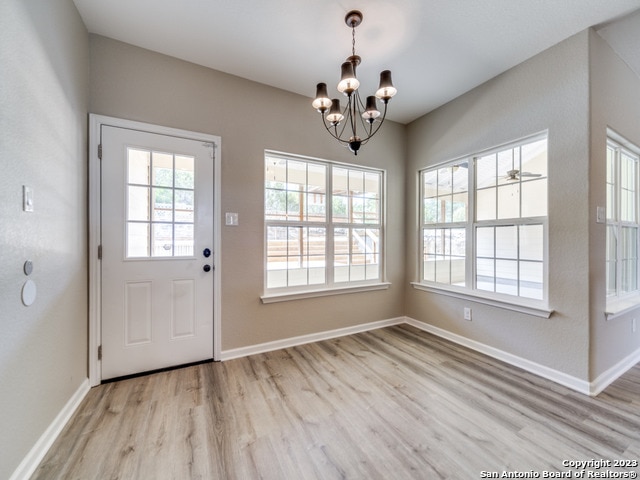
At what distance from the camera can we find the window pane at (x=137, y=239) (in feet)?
7.07

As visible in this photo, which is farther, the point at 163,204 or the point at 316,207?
the point at 316,207

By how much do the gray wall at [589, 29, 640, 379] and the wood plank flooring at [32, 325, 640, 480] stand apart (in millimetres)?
273

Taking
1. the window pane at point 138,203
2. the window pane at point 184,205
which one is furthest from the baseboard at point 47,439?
the window pane at point 184,205

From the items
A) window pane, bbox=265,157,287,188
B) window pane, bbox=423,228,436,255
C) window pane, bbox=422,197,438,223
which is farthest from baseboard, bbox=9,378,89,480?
window pane, bbox=422,197,438,223

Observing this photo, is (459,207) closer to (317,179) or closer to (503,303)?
(503,303)

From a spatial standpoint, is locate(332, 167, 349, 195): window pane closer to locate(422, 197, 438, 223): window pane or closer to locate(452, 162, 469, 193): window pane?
locate(422, 197, 438, 223): window pane

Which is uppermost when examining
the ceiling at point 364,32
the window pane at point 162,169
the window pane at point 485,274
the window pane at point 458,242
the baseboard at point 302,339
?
the ceiling at point 364,32

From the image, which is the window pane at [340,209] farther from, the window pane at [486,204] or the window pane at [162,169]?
the window pane at [162,169]

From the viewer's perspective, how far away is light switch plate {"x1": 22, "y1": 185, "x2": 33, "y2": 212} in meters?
1.27

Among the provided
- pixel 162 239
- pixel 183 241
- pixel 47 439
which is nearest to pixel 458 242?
pixel 183 241

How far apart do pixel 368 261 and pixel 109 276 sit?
268 centimetres

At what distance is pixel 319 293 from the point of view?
2.98 meters

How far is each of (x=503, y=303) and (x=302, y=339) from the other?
6.70 ft

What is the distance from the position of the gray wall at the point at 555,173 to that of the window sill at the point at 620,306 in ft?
1.14
